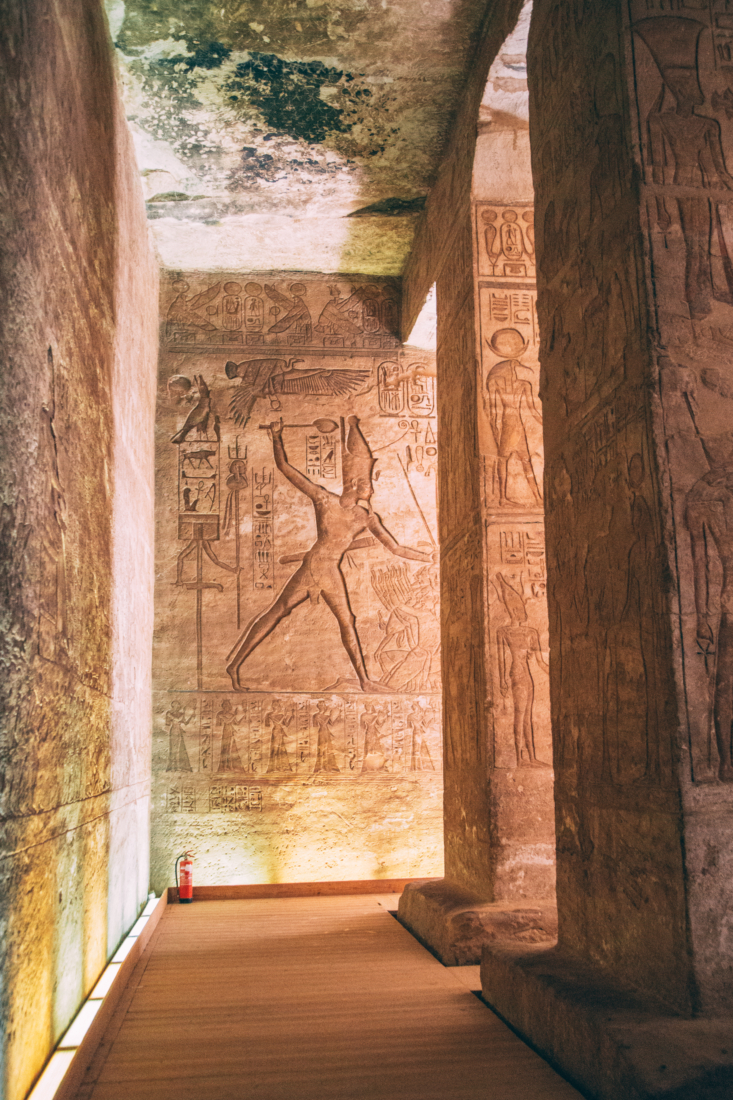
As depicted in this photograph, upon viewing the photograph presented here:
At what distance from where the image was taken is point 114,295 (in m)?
4.98

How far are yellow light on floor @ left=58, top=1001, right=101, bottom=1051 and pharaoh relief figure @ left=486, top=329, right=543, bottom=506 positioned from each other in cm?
296

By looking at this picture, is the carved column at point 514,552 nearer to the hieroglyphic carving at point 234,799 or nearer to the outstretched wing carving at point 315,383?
the outstretched wing carving at point 315,383

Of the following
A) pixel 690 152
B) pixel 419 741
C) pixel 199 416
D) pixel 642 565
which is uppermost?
pixel 199 416

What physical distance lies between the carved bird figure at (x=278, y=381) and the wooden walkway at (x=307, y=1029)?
4.03 m

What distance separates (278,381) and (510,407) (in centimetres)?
292

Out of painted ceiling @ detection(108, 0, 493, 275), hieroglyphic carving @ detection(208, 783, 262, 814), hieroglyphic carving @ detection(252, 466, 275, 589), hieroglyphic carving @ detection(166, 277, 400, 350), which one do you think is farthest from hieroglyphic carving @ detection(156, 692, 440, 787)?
painted ceiling @ detection(108, 0, 493, 275)

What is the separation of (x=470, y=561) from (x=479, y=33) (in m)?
2.96

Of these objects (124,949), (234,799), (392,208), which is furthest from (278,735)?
(392,208)

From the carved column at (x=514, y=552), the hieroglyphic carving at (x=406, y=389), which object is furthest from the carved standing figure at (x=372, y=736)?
the carved column at (x=514, y=552)

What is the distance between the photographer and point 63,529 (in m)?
3.59

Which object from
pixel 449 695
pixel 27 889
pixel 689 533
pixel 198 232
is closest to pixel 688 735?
pixel 689 533

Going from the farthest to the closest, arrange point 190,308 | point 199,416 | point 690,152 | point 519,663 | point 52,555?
point 190,308 → point 199,416 → point 519,663 → point 52,555 → point 690,152

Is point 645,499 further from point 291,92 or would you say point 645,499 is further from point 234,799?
point 234,799

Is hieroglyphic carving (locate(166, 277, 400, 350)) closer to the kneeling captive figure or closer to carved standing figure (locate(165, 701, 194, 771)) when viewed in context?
the kneeling captive figure
